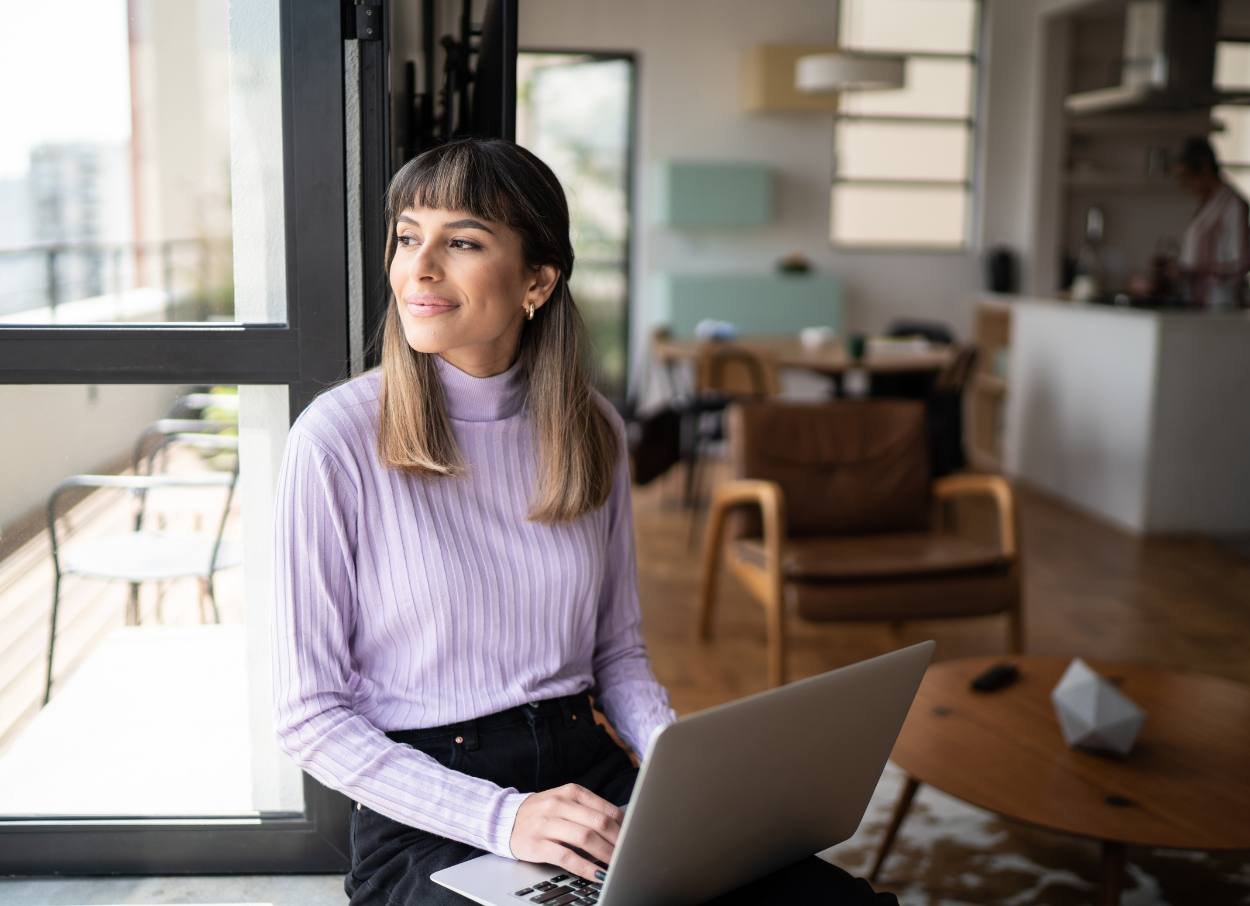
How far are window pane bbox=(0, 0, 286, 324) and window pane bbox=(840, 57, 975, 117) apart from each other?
729 centimetres

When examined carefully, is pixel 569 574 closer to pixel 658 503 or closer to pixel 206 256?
pixel 206 256

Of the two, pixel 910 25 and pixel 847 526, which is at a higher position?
pixel 910 25

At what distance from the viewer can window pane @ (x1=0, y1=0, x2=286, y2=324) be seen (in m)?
1.79

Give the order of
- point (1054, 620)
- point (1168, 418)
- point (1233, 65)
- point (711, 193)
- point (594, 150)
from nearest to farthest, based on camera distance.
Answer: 1. point (1054, 620)
2. point (1168, 418)
3. point (711, 193)
4. point (594, 150)
5. point (1233, 65)

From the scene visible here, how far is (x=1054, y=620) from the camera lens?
4.57 metres

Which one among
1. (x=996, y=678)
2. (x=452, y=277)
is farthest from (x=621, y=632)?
(x=996, y=678)

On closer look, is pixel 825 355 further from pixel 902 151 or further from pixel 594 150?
pixel 902 151

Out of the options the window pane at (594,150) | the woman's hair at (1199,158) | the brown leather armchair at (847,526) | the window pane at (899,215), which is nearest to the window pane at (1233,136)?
the window pane at (899,215)

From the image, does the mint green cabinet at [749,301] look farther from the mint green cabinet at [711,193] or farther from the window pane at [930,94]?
→ the window pane at [930,94]

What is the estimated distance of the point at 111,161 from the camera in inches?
72.6

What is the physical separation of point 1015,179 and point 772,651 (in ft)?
19.7

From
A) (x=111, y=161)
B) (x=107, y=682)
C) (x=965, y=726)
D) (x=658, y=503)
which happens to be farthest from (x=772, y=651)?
(x=658, y=503)

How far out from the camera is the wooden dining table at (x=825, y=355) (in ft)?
18.8

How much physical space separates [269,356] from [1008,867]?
1.89 metres
